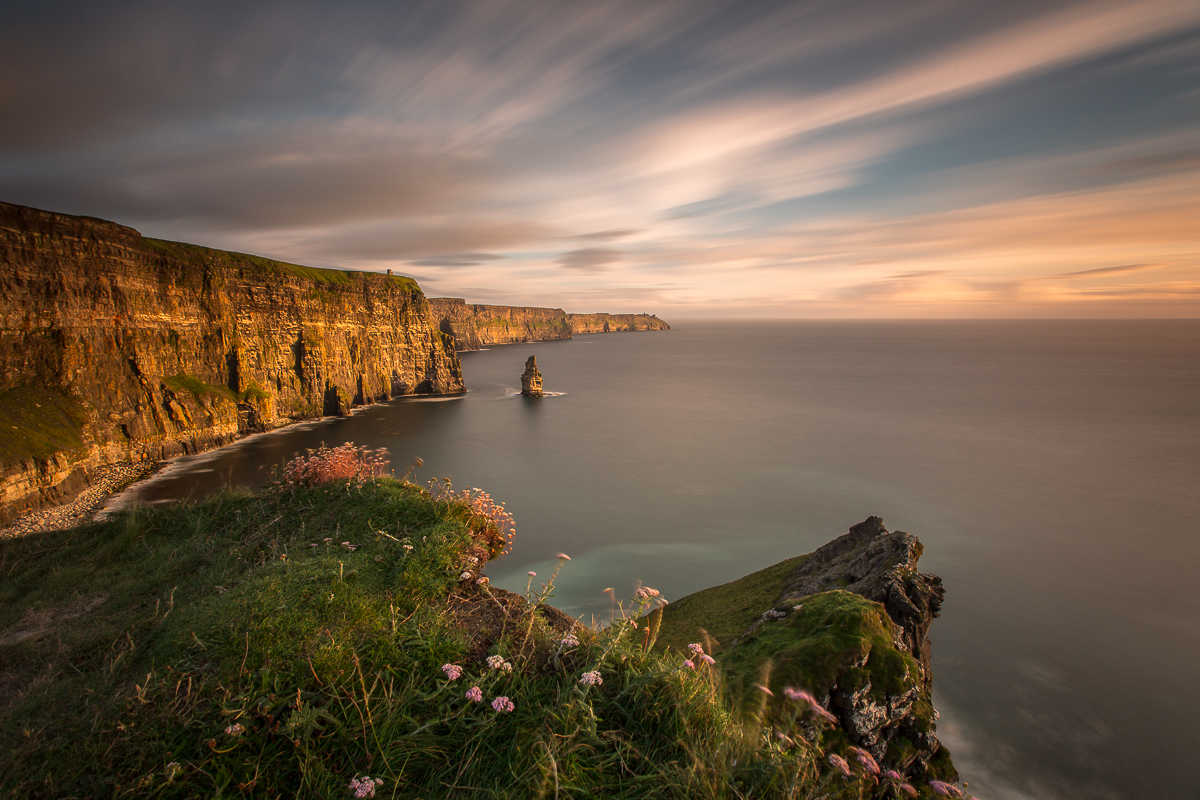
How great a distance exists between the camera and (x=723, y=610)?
12.7 metres

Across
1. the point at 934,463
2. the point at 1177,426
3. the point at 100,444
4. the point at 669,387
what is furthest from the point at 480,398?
the point at 1177,426

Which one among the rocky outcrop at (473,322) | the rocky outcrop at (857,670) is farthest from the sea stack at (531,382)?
the rocky outcrop at (473,322)

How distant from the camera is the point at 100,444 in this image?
29391mm

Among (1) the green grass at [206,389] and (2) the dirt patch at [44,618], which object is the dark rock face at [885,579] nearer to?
(2) the dirt patch at [44,618]

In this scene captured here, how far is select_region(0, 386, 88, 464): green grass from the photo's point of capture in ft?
76.9

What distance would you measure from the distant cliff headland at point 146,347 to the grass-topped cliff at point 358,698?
28697 mm

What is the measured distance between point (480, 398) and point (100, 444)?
41212 millimetres

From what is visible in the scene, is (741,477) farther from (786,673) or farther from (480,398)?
(480,398)

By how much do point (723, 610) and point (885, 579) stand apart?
5.33 m

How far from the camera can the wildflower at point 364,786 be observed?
2846 mm

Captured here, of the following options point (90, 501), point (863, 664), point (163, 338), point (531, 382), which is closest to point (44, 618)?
point (863, 664)

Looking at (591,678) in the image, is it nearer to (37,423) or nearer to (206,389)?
(37,423)

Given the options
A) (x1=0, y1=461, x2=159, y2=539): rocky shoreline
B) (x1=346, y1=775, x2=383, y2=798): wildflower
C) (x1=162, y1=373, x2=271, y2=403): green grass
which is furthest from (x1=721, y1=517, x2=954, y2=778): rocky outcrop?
(x1=162, y1=373, x2=271, y2=403): green grass

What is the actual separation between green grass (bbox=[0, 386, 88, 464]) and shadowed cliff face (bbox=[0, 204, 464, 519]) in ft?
1.44
